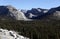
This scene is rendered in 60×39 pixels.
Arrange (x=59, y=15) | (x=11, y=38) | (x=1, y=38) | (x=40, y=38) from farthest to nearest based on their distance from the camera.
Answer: (x=59, y=15), (x=40, y=38), (x=11, y=38), (x=1, y=38)

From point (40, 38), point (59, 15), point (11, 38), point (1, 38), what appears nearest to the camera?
point (1, 38)

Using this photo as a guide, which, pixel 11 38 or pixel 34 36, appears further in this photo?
pixel 34 36

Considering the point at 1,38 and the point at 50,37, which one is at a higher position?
the point at 1,38

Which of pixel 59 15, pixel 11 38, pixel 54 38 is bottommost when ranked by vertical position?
pixel 59 15

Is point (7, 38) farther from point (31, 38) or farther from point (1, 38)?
point (31, 38)

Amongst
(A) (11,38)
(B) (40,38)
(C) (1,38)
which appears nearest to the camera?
(C) (1,38)

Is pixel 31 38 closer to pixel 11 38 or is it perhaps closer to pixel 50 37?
pixel 50 37

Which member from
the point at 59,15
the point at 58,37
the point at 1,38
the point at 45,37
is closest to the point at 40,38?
the point at 45,37

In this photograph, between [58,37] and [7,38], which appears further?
[58,37]

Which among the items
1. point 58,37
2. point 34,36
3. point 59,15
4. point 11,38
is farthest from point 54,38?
point 59,15
